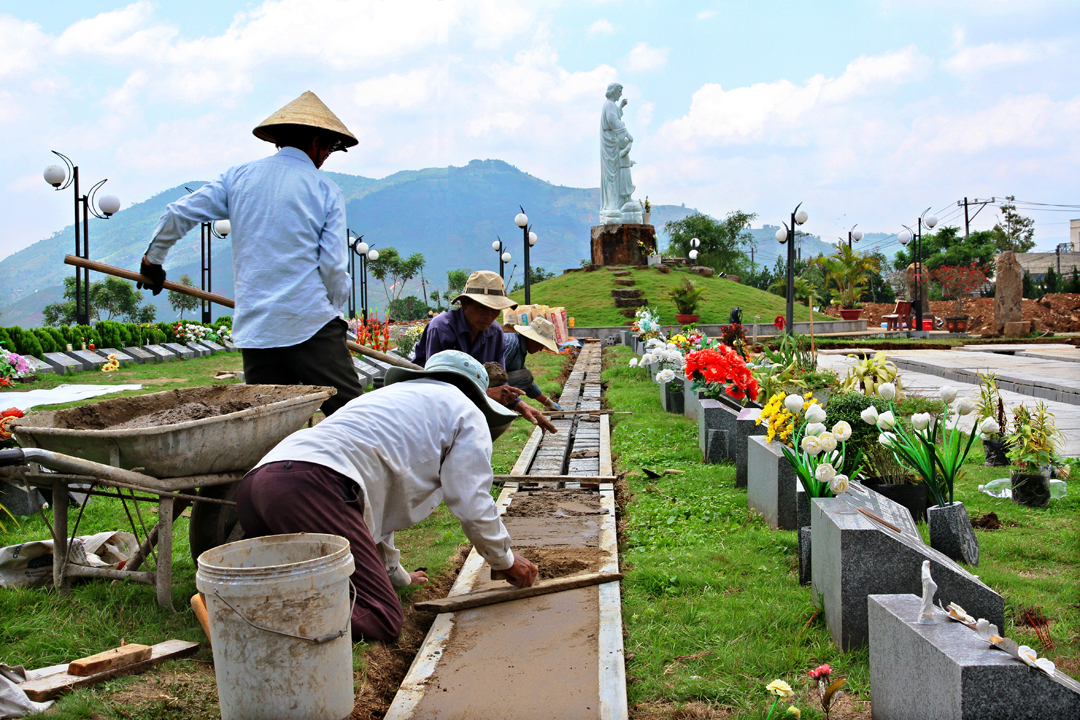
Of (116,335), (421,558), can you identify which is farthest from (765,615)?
(116,335)

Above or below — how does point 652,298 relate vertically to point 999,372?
above

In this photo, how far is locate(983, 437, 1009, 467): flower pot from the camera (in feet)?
21.2

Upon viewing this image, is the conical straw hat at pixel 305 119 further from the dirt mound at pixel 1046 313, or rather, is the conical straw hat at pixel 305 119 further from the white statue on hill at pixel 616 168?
the white statue on hill at pixel 616 168

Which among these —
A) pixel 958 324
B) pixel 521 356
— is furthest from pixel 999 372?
pixel 958 324

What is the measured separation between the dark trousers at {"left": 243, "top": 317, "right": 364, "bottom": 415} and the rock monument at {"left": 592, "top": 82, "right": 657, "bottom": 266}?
36585 mm

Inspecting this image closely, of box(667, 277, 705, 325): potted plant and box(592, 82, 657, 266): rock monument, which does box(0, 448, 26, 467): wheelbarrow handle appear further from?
box(592, 82, 657, 266): rock monument

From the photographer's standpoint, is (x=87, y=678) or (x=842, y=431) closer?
(x=87, y=678)

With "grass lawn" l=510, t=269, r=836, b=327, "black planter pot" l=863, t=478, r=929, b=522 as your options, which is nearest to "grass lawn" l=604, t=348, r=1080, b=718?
"black planter pot" l=863, t=478, r=929, b=522

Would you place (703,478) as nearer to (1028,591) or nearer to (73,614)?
(1028,591)

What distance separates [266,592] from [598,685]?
123 cm

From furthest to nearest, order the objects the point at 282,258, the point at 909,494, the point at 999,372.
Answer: the point at 999,372 < the point at 909,494 < the point at 282,258

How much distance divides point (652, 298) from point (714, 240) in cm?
3403

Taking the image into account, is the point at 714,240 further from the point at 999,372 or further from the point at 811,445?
the point at 811,445

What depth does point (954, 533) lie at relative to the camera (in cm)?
408
